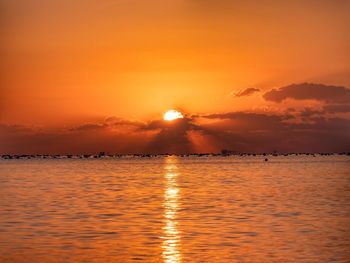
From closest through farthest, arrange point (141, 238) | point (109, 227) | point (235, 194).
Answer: point (141, 238)
point (109, 227)
point (235, 194)

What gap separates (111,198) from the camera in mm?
82188

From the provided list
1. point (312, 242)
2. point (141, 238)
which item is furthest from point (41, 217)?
point (312, 242)

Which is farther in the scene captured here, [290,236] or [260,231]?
[260,231]

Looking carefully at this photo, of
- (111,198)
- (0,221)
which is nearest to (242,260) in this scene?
(0,221)

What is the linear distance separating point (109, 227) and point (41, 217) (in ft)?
34.9

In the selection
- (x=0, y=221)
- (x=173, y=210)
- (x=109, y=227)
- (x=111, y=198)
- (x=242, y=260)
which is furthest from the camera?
(x=111, y=198)

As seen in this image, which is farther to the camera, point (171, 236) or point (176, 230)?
point (176, 230)

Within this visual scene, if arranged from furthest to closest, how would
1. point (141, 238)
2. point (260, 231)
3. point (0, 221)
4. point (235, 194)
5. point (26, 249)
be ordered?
point (235, 194)
point (0, 221)
point (260, 231)
point (141, 238)
point (26, 249)

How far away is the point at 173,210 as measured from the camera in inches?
2537

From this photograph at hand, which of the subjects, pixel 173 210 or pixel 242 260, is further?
pixel 173 210

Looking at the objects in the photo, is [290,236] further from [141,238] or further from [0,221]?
[0,221]

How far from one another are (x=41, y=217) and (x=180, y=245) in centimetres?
2172

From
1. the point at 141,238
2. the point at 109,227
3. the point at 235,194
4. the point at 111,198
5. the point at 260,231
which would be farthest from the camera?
the point at 235,194

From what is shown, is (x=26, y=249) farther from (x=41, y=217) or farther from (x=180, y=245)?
(x=41, y=217)
